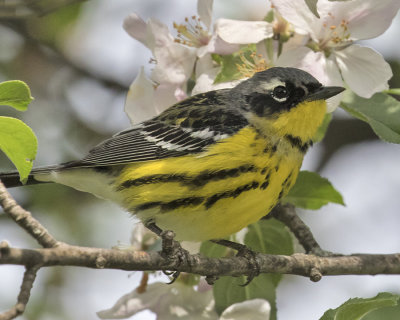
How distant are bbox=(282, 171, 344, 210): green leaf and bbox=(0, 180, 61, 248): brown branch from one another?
2020mm

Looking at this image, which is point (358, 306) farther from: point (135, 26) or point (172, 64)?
point (135, 26)

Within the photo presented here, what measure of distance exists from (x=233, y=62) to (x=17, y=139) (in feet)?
6.01

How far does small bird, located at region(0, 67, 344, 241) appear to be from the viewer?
381 cm

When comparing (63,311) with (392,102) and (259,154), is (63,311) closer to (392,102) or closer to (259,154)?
(259,154)

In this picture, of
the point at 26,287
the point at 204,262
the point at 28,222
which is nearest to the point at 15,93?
the point at 28,222

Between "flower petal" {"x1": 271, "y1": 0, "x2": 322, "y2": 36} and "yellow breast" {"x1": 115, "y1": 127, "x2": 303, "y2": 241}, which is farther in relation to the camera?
"flower petal" {"x1": 271, "y1": 0, "x2": 322, "y2": 36}

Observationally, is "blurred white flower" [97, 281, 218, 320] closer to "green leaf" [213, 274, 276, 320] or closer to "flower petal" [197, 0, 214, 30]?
"green leaf" [213, 274, 276, 320]

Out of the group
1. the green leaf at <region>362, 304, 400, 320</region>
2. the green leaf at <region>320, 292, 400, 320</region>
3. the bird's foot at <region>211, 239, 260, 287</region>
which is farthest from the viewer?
the bird's foot at <region>211, 239, 260, 287</region>

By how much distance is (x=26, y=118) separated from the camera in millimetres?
7004

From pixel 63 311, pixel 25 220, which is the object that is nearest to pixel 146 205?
pixel 25 220

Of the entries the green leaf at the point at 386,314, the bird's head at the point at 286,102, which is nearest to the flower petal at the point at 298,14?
the bird's head at the point at 286,102

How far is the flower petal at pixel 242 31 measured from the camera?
12.9ft

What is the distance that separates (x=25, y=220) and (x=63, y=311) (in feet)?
13.5

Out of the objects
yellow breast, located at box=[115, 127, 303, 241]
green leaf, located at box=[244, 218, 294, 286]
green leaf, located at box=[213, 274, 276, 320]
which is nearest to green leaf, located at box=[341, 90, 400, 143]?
yellow breast, located at box=[115, 127, 303, 241]
